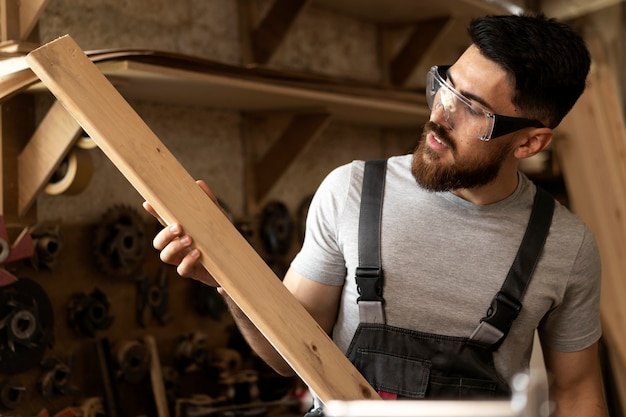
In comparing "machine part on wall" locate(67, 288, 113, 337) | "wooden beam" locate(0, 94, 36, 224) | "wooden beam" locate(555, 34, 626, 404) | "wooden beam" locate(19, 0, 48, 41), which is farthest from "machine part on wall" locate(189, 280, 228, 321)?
"wooden beam" locate(555, 34, 626, 404)

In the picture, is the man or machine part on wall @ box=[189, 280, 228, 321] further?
machine part on wall @ box=[189, 280, 228, 321]

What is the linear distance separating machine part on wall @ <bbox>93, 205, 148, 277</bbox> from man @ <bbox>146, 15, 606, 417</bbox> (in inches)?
27.3

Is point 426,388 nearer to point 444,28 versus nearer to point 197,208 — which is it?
point 197,208

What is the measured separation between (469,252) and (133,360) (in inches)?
41.7

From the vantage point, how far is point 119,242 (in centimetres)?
222

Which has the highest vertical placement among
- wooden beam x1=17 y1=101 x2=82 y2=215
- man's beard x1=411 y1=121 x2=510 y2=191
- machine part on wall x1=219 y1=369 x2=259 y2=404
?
wooden beam x1=17 y1=101 x2=82 y2=215

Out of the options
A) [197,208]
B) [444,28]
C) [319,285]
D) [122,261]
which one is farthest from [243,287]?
[444,28]

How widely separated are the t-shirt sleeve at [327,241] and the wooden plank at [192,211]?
1.18ft

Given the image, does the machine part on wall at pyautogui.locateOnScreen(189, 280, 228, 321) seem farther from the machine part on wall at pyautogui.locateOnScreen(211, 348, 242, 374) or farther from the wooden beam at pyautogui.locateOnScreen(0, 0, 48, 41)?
the wooden beam at pyautogui.locateOnScreen(0, 0, 48, 41)

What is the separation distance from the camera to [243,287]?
128 cm

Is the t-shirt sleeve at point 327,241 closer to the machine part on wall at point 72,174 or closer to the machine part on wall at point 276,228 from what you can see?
the machine part on wall at point 72,174

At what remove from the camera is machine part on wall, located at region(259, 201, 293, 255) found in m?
2.82

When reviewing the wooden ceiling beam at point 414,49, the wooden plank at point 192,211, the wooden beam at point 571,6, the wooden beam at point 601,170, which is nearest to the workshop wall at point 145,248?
the wooden ceiling beam at point 414,49

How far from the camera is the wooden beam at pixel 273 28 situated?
9.11 ft
